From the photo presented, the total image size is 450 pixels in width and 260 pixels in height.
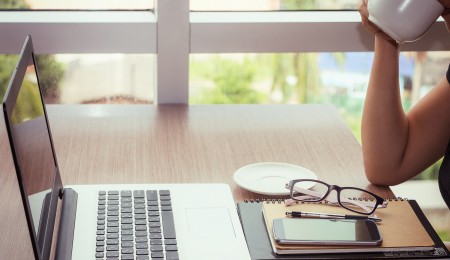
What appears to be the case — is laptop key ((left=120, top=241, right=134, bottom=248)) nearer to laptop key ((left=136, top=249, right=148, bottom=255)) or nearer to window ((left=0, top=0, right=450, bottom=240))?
laptop key ((left=136, top=249, right=148, bottom=255))

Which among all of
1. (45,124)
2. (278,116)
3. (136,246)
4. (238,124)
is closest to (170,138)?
(238,124)

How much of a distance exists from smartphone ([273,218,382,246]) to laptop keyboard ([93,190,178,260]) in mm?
169

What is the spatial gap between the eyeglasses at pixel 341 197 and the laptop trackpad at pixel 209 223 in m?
0.12

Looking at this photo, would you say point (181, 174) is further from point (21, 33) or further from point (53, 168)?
point (21, 33)

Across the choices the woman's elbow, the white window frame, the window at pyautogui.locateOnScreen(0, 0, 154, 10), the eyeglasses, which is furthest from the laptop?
the window at pyautogui.locateOnScreen(0, 0, 154, 10)

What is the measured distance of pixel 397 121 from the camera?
4.68ft

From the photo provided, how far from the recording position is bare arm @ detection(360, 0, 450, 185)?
1.41 metres

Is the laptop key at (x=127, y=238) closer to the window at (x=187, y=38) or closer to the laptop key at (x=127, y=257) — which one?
the laptop key at (x=127, y=257)

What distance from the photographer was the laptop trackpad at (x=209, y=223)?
3.46 ft

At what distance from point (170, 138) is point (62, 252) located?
55 centimetres

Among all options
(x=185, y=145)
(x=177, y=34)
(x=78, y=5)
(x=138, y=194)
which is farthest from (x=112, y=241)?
(x=78, y=5)

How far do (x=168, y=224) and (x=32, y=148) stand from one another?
0.25 metres

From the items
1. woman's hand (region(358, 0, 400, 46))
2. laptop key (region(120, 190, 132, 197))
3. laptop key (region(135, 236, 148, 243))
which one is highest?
woman's hand (region(358, 0, 400, 46))

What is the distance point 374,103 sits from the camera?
4.71 feet
